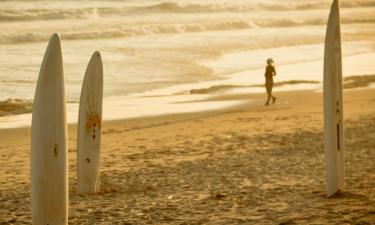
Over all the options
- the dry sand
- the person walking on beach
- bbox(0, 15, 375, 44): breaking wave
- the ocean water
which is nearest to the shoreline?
the person walking on beach

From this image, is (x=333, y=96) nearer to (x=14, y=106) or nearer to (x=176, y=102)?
(x=14, y=106)

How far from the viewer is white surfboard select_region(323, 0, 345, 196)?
9547 millimetres

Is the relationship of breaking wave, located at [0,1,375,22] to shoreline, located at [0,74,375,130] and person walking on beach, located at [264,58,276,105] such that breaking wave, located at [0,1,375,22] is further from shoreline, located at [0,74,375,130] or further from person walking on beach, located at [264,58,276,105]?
person walking on beach, located at [264,58,276,105]

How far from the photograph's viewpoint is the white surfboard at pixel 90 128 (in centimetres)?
1080

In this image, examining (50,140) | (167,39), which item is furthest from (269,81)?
(167,39)

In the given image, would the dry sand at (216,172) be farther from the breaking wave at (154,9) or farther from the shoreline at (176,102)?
the breaking wave at (154,9)

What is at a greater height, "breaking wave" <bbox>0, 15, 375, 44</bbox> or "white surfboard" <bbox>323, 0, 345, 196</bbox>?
"breaking wave" <bbox>0, 15, 375, 44</bbox>

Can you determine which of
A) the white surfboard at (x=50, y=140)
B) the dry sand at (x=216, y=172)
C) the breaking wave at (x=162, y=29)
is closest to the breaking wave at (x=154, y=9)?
the breaking wave at (x=162, y=29)

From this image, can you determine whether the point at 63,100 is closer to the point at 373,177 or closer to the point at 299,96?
the point at 373,177

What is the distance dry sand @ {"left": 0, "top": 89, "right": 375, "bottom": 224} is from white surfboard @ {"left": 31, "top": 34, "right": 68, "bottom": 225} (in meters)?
1.50

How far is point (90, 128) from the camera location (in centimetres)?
1083

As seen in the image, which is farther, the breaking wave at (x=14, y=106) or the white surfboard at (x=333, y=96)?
the breaking wave at (x=14, y=106)

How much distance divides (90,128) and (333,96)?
2.68 m

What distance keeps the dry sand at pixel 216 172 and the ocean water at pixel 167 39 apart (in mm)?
5744
